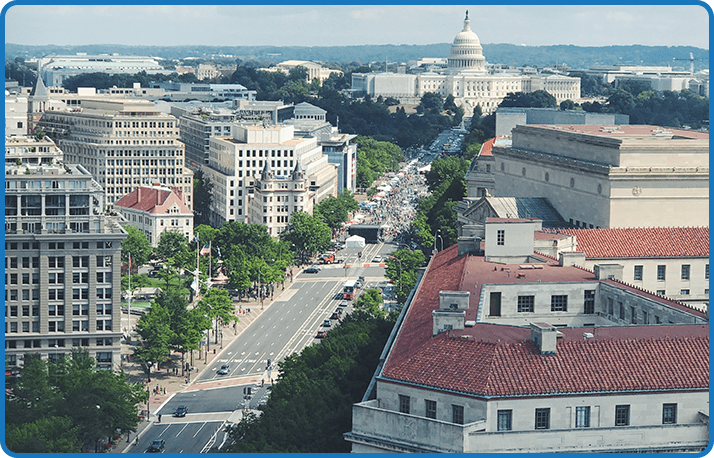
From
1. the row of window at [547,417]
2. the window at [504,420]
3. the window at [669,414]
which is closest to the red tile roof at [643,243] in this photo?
the window at [669,414]

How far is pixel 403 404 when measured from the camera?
4803 centimetres

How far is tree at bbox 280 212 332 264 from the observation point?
6314 inches

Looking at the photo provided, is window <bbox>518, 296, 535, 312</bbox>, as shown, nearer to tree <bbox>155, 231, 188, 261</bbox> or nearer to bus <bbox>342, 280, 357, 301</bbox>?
bus <bbox>342, 280, 357, 301</bbox>

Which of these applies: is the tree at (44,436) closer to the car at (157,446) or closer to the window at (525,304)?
the car at (157,446)

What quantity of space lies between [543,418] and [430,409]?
3.95 m

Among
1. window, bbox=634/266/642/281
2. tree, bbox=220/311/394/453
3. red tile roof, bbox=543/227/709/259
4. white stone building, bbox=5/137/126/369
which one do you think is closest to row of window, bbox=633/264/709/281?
window, bbox=634/266/642/281

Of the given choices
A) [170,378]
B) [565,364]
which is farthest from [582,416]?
[170,378]

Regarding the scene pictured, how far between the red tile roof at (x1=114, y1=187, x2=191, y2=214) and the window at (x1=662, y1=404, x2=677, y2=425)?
11997cm

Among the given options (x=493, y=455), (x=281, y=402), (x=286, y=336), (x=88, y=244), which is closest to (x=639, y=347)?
(x=493, y=455)

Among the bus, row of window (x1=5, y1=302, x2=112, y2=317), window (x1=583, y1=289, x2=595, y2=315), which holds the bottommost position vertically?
the bus

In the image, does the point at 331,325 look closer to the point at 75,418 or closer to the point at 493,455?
the point at 75,418

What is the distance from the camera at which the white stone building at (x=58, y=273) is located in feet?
320

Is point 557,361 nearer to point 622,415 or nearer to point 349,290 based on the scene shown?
point 622,415

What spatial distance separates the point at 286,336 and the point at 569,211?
27.9 m
